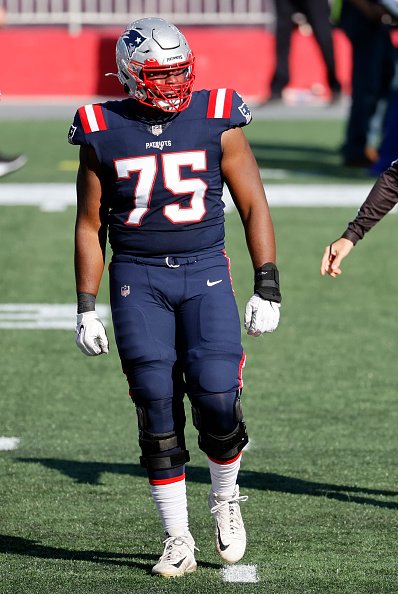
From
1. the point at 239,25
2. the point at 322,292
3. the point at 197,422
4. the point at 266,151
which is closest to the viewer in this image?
the point at 197,422

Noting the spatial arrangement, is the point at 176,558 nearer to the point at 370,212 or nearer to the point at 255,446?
the point at 370,212

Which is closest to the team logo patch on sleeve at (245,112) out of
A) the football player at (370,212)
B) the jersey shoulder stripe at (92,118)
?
the jersey shoulder stripe at (92,118)

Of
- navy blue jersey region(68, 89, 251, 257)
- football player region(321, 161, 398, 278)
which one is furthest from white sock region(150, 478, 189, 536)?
football player region(321, 161, 398, 278)

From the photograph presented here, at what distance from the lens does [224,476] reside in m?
4.71

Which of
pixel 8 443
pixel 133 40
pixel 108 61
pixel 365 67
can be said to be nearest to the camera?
pixel 133 40

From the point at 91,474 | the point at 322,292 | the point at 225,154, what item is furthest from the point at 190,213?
the point at 322,292

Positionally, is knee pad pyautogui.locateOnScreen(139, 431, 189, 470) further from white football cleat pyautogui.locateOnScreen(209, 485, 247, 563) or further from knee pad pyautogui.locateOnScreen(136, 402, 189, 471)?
white football cleat pyautogui.locateOnScreen(209, 485, 247, 563)

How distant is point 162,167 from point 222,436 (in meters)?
0.93

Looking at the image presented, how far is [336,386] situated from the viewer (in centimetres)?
739

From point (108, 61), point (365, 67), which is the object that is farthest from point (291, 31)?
point (365, 67)

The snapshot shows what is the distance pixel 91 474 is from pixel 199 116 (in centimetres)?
187

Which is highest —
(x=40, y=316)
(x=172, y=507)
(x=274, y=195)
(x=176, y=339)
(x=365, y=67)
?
(x=176, y=339)

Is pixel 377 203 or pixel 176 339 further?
pixel 377 203

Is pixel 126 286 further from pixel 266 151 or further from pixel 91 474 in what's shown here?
pixel 266 151
